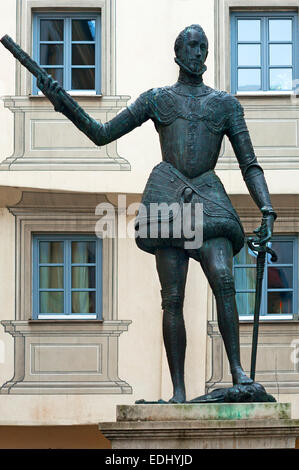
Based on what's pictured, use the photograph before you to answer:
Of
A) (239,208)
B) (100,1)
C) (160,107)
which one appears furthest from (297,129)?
(160,107)

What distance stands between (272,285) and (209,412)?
15.1 m

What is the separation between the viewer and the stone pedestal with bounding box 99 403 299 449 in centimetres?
1352

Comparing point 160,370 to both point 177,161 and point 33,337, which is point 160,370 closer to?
point 33,337

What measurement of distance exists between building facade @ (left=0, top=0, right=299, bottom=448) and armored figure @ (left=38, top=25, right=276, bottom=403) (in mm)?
13259

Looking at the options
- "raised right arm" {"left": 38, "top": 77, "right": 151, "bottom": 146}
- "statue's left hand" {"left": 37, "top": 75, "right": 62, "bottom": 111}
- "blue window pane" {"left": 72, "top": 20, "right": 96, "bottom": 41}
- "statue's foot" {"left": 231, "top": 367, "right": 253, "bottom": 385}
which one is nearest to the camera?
"statue's foot" {"left": 231, "top": 367, "right": 253, "bottom": 385}

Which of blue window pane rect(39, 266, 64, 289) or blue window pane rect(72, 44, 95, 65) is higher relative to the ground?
blue window pane rect(72, 44, 95, 65)

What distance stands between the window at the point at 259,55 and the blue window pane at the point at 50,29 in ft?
7.97

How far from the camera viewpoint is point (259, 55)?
28.5 metres

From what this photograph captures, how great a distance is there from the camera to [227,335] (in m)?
14.3

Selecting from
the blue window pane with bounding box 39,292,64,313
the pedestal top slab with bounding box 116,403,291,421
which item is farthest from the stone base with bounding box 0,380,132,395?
the pedestal top slab with bounding box 116,403,291,421

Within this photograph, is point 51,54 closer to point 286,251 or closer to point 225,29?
point 225,29

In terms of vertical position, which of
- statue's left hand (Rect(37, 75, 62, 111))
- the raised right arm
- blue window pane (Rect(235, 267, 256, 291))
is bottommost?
blue window pane (Rect(235, 267, 256, 291))

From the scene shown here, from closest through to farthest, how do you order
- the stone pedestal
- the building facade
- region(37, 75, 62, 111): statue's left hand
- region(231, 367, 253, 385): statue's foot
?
1. the stone pedestal
2. region(231, 367, 253, 385): statue's foot
3. region(37, 75, 62, 111): statue's left hand
4. the building facade

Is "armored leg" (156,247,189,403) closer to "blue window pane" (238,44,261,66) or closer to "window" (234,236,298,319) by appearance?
"window" (234,236,298,319)
